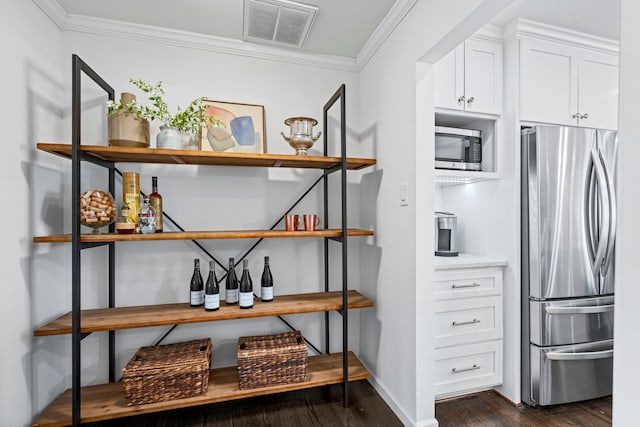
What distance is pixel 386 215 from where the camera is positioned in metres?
2.12

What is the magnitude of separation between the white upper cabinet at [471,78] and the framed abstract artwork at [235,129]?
121 centimetres

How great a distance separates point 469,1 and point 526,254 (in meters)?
1.54

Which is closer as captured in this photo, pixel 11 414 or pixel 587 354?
pixel 11 414

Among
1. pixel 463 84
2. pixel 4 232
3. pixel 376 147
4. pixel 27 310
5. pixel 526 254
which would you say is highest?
pixel 463 84

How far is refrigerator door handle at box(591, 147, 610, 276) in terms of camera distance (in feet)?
6.77

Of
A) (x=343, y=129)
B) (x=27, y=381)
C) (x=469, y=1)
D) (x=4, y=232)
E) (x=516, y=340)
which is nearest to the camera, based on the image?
(x=469, y=1)

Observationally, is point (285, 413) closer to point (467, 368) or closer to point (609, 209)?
point (467, 368)

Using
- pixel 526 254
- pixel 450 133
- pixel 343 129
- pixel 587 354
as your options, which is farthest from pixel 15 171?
pixel 587 354

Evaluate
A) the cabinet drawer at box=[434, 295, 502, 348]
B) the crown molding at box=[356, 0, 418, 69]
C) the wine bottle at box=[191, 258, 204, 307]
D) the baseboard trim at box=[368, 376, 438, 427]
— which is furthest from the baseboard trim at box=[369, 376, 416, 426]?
the crown molding at box=[356, 0, 418, 69]

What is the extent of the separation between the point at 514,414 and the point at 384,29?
8.28 feet

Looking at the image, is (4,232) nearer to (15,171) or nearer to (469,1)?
(15,171)

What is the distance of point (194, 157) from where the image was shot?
1.86 meters

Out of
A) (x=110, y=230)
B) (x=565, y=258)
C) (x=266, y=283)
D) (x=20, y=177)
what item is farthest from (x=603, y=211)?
(x=20, y=177)

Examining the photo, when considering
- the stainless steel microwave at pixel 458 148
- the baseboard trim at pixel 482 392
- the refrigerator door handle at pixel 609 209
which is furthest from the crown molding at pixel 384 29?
the baseboard trim at pixel 482 392
